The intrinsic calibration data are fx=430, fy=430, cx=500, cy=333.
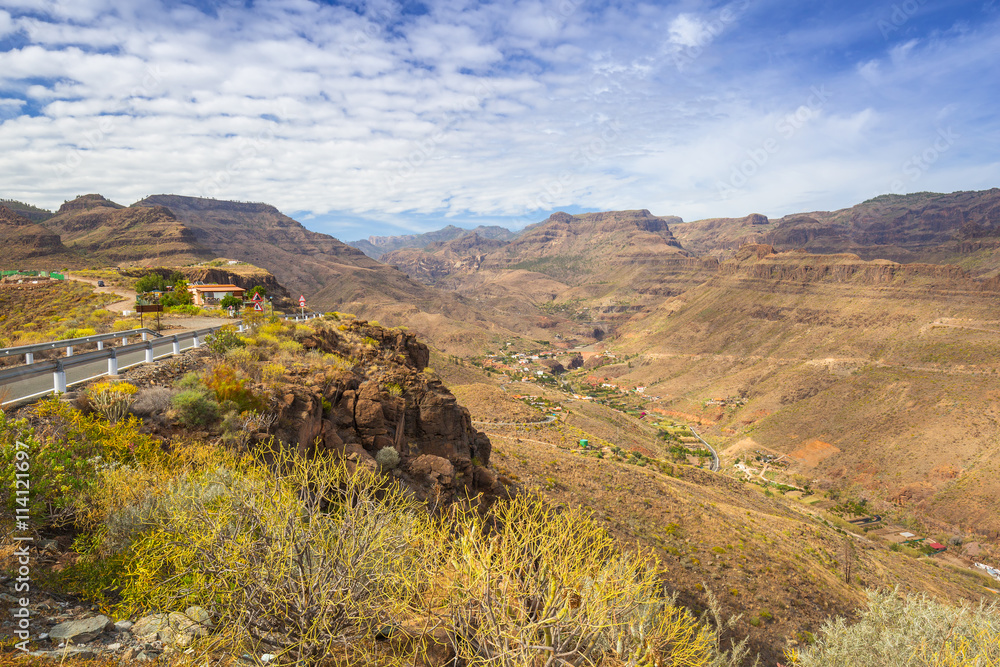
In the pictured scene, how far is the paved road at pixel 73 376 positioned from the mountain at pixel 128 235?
387 ft

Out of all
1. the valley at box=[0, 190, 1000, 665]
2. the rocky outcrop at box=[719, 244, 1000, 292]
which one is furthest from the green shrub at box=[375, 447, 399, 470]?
the rocky outcrop at box=[719, 244, 1000, 292]

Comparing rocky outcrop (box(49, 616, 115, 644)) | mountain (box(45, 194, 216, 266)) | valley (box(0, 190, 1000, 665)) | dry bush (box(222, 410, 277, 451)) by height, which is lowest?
valley (box(0, 190, 1000, 665))

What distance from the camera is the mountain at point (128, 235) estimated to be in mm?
114188

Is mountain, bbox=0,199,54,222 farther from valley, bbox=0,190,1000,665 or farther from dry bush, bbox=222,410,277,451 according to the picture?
dry bush, bbox=222,410,277,451

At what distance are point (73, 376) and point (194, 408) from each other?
402cm

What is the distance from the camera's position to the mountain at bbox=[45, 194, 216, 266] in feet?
375

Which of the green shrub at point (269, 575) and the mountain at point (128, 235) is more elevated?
the mountain at point (128, 235)

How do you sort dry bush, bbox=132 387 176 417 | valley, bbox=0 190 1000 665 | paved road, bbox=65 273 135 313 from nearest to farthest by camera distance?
dry bush, bbox=132 387 176 417 < valley, bbox=0 190 1000 665 < paved road, bbox=65 273 135 313

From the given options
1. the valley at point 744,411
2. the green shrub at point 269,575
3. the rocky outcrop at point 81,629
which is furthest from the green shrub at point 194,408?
the rocky outcrop at point 81,629

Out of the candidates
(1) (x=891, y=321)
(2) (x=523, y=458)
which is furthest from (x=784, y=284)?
(2) (x=523, y=458)

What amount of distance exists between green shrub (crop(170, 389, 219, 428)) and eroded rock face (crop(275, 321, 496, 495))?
1661 millimetres

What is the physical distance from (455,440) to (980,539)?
6049 centimetres

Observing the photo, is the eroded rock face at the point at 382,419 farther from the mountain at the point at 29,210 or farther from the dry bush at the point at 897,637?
the mountain at the point at 29,210

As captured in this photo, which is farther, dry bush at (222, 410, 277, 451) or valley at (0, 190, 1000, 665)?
valley at (0, 190, 1000, 665)
